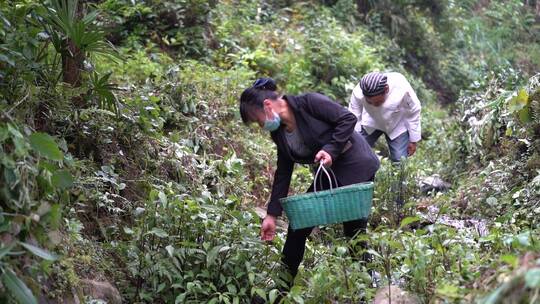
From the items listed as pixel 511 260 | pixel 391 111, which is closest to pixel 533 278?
pixel 511 260

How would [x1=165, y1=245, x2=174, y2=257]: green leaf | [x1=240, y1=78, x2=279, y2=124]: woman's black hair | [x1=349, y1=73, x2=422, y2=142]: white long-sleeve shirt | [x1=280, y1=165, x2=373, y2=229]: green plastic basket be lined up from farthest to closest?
[x1=349, y1=73, x2=422, y2=142]: white long-sleeve shirt → [x1=240, y1=78, x2=279, y2=124]: woman's black hair → [x1=165, y1=245, x2=174, y2=257]: green leaf → [x1=280, y1=165, x2=373, y2=229]: green plastic basket

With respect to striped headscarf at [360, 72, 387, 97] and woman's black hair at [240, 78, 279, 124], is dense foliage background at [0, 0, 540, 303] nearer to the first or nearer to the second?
woman's black hair at [240, 78, 279, 124]

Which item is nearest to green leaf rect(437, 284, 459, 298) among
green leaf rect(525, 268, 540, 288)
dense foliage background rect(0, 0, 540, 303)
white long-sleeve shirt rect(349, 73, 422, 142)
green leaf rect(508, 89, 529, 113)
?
dense foliage background rect(0, 0, 540, 303)

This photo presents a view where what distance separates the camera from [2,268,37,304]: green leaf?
109 inches

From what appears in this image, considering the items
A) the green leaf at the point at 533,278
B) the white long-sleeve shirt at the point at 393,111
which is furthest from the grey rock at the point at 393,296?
the white long-sleeve shirt at the point at 393,111

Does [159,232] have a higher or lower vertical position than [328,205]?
lower

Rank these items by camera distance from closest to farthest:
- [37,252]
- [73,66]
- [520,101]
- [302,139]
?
[37,252] < [302,139] < [520,101] < [73,66]

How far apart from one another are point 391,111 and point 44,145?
382 centimetres

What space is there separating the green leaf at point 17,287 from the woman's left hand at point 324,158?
74.9 inches

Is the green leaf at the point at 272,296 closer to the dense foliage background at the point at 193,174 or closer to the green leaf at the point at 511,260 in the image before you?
the dense foliage background at the point at 193,174

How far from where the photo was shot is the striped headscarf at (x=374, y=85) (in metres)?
6.05

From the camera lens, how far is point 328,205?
4031mm

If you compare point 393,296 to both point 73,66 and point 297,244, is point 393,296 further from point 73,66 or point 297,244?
point 73,66

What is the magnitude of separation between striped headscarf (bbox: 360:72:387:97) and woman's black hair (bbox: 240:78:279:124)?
1.93 m
